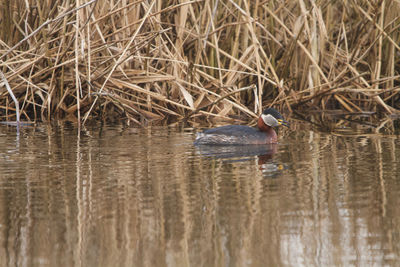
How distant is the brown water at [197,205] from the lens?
12.3ft

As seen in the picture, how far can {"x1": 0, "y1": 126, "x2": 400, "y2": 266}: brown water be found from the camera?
3.73 meters

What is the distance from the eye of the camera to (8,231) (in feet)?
13.7

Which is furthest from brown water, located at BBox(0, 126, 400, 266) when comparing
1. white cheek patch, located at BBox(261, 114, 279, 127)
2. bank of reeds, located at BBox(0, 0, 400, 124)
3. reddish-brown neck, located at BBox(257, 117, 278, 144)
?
bank of reeds, located at BBox(0, 0, 400, 124)

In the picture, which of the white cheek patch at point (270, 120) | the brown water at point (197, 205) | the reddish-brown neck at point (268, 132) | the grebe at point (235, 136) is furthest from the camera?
the white cheek patch at point (270, 120)

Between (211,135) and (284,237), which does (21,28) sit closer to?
(211,135)

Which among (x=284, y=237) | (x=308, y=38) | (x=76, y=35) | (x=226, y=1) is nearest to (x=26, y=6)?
(x=76, y=35)

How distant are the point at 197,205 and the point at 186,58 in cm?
570

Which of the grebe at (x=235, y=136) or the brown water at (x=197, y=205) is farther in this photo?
the grebe at (x=235, y=136)

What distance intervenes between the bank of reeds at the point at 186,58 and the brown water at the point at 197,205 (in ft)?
7.20

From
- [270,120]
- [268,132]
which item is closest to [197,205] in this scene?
[268,132]

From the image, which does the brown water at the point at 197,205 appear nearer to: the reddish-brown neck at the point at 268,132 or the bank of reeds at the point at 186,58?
the reddish-brown neck at the point at 268,132

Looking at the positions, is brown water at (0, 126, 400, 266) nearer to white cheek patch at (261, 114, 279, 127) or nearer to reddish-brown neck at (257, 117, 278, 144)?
reddish-brown neck at (257, 117, 278, 144)

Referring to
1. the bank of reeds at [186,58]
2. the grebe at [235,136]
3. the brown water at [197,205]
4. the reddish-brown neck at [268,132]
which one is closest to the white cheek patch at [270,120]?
the reddish-brown neck at [268,132]

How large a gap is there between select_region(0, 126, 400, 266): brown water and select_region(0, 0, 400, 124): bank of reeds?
2.19 m
